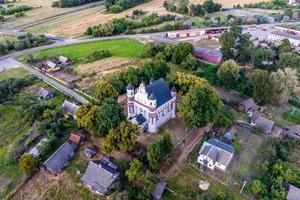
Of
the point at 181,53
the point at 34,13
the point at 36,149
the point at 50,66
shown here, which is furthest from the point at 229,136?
the point at 34,13

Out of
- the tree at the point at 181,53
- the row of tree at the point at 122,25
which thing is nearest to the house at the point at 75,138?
the tree at the point at 181,53

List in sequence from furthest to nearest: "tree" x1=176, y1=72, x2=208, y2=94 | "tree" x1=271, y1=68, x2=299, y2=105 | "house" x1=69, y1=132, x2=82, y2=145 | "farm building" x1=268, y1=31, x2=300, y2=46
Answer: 1. "farm building" x1=268, y1=31, x2=300, y2=46
2. "tree" x1=271, y1=68, x2=299, y2=105
3. "tree" x1=176, y1=72, x2=208, y2=94
4. "house" x1=69, y1=132, x2=82, y2=145

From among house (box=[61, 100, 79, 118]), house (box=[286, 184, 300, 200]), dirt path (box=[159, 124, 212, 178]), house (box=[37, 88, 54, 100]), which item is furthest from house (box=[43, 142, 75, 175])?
house (box=[286, 184, 300, 200])

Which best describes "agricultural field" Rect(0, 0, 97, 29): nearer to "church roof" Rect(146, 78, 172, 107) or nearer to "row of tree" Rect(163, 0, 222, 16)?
"row of tree" Rect(163, 0, 222, 16)

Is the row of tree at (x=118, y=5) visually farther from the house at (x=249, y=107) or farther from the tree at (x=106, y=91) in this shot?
the house at (x=249, y=107)

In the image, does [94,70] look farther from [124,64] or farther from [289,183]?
[289,183]

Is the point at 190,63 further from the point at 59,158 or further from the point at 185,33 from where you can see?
the point at 59,158
